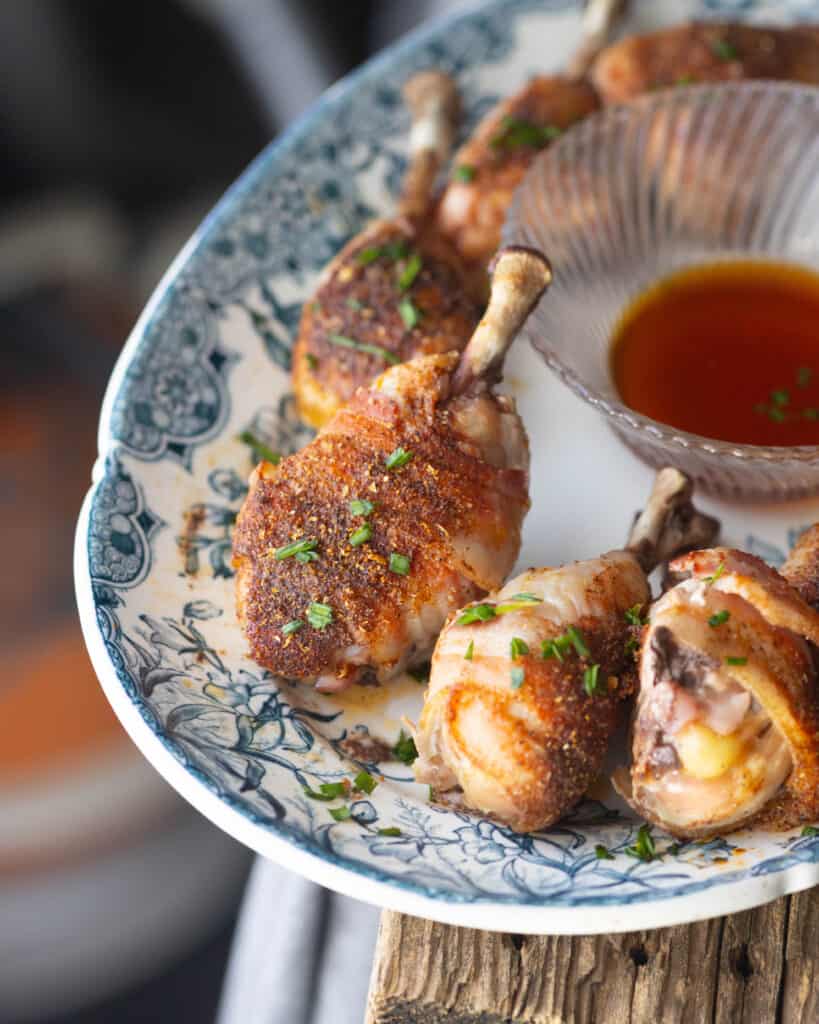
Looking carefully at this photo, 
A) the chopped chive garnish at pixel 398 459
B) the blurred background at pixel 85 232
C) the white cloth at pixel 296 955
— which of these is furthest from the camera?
the blurred background at pixel 85 232

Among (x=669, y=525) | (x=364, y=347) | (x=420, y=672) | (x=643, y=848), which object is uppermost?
(x=364, y=347)

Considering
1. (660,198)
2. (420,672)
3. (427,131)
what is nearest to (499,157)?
(427,131)

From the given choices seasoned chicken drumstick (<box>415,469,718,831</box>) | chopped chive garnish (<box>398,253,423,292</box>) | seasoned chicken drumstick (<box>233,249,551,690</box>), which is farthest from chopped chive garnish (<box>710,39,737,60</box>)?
seasoned chicken drumstick (<box>415,469,718,831</box>)

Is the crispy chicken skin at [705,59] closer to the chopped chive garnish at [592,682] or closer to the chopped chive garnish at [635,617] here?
the chopped chive garnish at [635,617]

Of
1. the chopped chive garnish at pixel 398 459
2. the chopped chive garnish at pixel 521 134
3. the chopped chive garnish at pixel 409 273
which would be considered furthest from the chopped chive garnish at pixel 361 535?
the chopped chive garnish at pixel 521 134

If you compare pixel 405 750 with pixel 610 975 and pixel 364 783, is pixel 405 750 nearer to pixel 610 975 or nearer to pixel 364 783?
pixel 364 783
